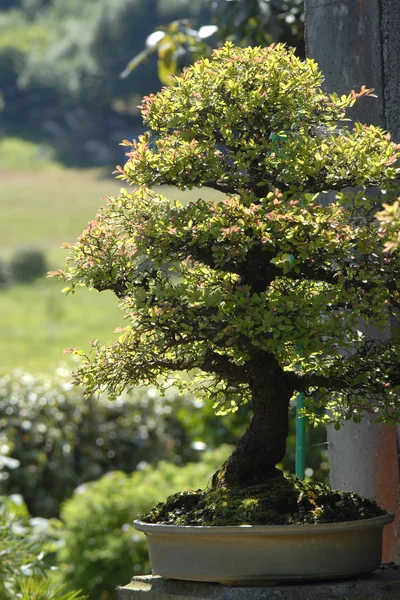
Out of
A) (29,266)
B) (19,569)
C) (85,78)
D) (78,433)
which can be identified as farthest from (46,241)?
(19,569)

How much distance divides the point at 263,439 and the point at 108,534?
2.83 meters

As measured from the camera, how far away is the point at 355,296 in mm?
1655

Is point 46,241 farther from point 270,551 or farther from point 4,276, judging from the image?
point 270,551

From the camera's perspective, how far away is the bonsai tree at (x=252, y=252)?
1669mm

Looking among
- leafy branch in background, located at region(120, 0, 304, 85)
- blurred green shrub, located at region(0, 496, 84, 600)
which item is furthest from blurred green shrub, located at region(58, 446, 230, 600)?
leafy branch in background, located at region(120, 0, 304, 85)

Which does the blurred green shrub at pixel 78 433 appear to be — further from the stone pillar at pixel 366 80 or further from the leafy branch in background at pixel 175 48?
the stone pillar at pixel 366 80

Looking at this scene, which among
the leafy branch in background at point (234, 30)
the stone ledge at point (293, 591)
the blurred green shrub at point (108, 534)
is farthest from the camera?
the blurred green shrub at point (108, 534)

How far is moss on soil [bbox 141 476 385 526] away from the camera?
5.42 feet

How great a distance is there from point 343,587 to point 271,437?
14.3 inches

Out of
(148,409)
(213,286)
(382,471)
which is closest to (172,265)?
(213,286)

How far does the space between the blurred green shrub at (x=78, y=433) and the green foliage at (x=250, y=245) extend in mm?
3717

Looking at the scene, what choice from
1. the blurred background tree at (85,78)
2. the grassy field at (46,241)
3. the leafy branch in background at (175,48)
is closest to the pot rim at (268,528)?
the leafy branch in background at (175,48)

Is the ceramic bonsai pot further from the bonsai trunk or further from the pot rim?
the bonsai trunk

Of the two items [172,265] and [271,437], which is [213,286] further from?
[271,437]
